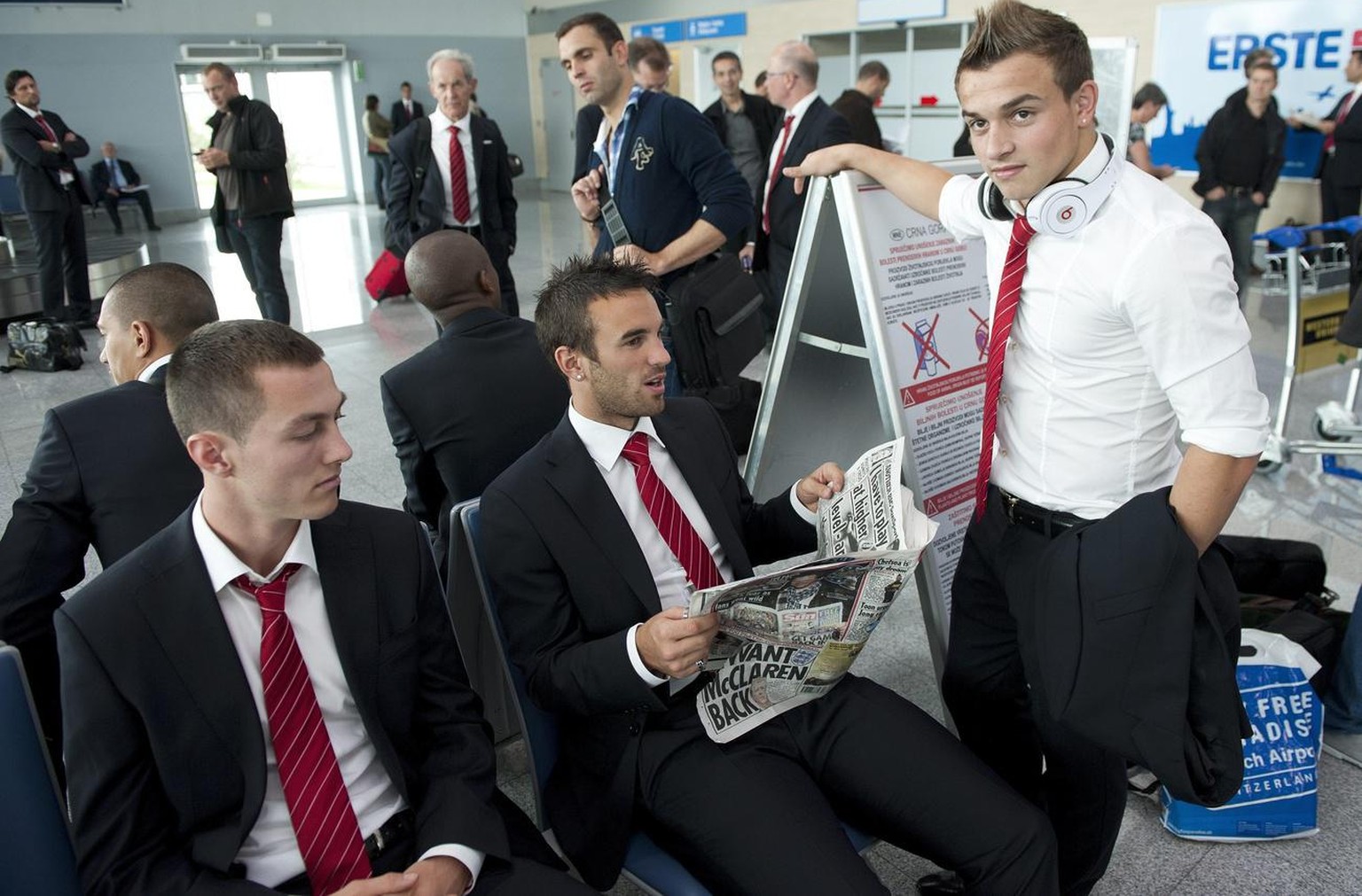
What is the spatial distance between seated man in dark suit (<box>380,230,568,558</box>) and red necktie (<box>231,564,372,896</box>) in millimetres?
1014

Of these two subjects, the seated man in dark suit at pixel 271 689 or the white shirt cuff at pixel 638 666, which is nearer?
the seated man in dark suit at pixel 271 689

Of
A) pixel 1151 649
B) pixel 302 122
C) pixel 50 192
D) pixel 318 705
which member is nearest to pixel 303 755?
pixel 318 705

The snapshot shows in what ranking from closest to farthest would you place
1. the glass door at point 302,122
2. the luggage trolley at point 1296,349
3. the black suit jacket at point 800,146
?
the luggage trolley at point 1296,349
the black suit jacket at point 800,146
the glass door at point 302,122

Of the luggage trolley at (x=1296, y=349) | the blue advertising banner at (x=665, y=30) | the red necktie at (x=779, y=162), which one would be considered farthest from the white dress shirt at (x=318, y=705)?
the blue advertising banner at (x=665, y=30)

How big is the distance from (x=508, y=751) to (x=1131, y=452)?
1787mm

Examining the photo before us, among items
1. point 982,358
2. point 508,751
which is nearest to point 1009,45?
point 982,358

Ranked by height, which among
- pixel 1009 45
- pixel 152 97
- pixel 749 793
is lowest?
pixel 749 793

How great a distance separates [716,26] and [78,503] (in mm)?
15590

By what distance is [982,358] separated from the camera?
9.15 feet

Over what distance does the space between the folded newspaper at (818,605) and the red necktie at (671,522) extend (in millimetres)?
225

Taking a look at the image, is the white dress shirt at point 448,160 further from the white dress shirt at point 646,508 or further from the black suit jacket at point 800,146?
the white dress shirt at point 646,508

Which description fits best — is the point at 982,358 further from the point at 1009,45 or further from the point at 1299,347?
the point at 1299,347

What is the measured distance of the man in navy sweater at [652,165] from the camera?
317 cm

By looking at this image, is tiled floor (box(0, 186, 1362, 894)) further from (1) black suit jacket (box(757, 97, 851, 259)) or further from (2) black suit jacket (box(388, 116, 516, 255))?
(1) black suit jacket (box(757, 97, 851, 259))
